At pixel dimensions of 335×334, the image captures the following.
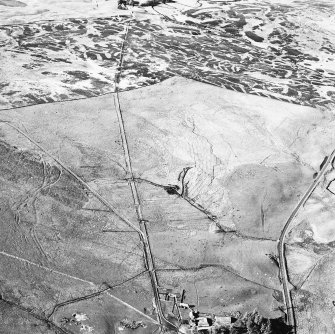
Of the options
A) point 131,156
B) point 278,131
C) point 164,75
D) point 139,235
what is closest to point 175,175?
point 131,156

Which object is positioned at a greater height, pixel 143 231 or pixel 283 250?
pixel 143 231

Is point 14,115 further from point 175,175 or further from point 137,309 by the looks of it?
point 137,309

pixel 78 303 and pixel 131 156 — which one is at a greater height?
pixel 131 156

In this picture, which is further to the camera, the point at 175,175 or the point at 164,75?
the point at 164,75

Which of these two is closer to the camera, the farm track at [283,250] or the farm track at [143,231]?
the farm track at [143,231]

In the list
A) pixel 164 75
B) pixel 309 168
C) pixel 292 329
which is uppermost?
pixel 164 75

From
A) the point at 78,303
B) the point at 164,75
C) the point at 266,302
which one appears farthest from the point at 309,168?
the point at 78,303

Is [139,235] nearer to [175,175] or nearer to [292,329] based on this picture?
[175,175]

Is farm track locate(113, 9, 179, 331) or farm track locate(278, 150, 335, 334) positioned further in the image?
farm track locate(278, 150, 335, 334)

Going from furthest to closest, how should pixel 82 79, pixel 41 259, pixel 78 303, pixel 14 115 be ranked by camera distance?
1. pixel 82 79
2. pixel 14 115
3. pixel 41 259
4. pixel 78 303

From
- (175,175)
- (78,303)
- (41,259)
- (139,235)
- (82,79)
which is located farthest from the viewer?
(82,79)
